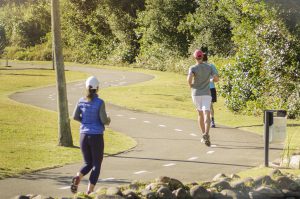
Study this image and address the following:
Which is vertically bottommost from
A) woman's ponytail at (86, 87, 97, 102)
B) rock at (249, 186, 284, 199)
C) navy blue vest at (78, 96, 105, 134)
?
rock at (249, 186, 284, 199)

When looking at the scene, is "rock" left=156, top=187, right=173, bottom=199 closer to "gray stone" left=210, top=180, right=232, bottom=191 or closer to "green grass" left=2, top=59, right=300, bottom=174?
"gray stone" left=210, top=180, right=232, bottom=191

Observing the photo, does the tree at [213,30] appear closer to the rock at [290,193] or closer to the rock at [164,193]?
the rock at [290,193]

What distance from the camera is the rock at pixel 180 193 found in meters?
7.00

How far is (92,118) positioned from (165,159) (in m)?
3.80

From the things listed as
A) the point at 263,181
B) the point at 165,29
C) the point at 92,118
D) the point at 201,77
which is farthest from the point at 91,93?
the point at 165,29

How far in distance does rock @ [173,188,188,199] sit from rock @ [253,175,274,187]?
3.52 feet

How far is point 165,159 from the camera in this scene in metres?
11.6

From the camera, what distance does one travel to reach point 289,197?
7637 mm

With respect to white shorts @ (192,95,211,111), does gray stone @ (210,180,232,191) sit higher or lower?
lower

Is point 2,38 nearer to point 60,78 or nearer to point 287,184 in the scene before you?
point 60,78

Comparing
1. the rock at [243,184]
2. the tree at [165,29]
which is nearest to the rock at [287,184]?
the rock at [243,184]

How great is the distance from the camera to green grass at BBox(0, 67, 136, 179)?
11438mm

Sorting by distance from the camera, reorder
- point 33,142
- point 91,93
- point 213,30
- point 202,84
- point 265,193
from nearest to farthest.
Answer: point 265,193 < point 91,93 < point 202,84 < point 33,142 < point 213,30

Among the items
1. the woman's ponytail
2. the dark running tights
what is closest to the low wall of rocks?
the dark running tights
